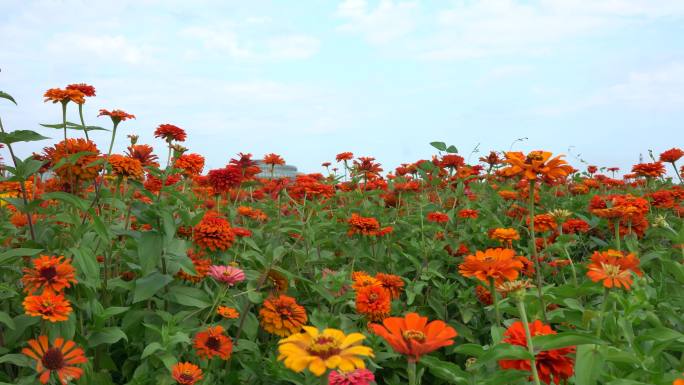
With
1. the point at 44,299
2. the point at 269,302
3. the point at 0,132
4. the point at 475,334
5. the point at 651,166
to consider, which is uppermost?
the point at 0,132

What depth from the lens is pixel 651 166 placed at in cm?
383

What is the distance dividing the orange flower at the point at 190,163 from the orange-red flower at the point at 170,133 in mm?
91

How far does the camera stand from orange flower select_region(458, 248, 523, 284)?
142cm

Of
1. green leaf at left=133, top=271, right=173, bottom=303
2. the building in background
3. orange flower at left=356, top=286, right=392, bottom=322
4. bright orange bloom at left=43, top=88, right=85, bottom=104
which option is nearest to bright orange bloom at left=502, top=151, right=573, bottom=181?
orange flower at left=356, top=286, right=392, bottom=322

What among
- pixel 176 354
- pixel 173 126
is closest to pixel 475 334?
pixel 176 354

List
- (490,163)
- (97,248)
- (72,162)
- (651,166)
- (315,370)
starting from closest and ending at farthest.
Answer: (315,370) → (72,162) → (97,248) → (651,166) → (490,163)

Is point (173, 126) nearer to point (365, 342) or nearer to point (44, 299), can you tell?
point (44, 299)

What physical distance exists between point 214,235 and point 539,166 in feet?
4.14

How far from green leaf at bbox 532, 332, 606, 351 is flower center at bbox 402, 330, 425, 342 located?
0.32 m

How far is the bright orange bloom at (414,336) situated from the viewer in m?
1.02

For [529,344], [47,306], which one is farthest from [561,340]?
[47,306]

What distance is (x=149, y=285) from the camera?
202 cm

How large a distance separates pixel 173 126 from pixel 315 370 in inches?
72.9

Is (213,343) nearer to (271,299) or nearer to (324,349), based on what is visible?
(271,299)
